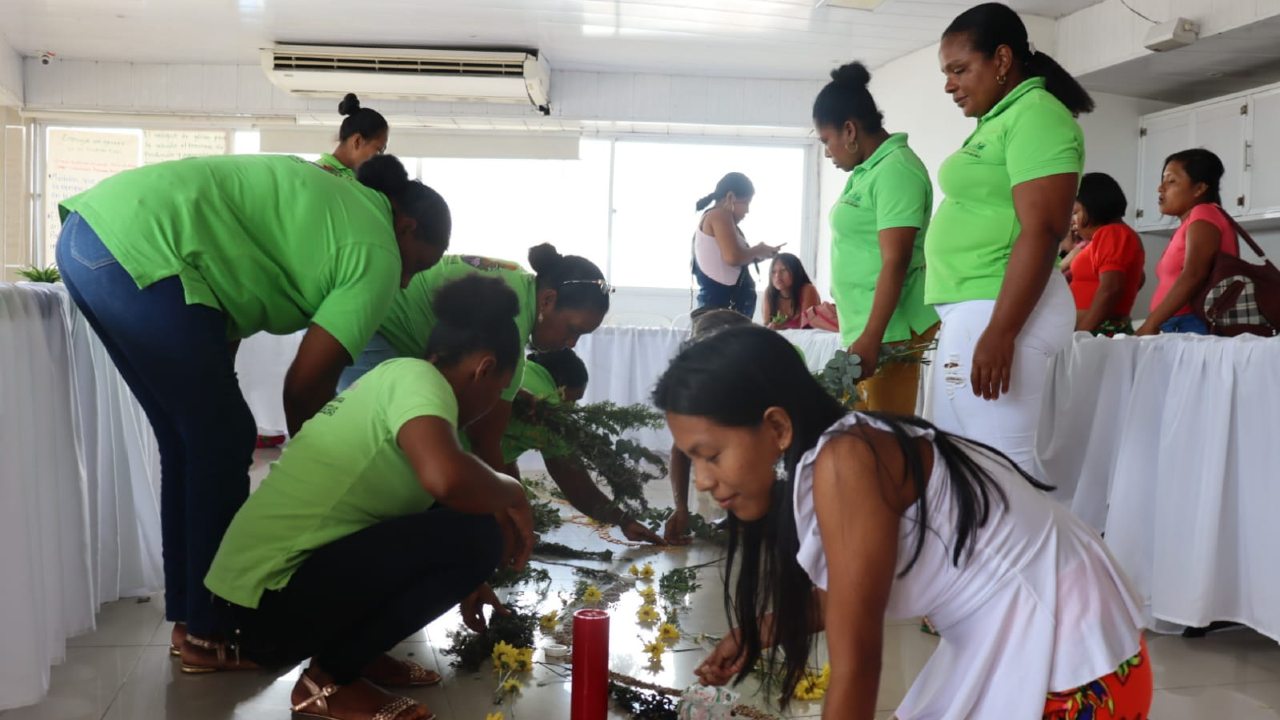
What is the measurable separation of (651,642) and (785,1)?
451 cm

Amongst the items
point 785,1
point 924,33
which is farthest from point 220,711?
point 924,33

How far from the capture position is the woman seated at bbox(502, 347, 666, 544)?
268cm

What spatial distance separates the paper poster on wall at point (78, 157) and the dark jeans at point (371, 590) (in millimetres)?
7455

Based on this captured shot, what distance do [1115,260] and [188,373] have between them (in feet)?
10.1

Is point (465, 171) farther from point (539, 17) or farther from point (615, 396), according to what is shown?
point (615, 396)

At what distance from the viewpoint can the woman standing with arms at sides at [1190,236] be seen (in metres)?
3.18

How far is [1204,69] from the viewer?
5617mm

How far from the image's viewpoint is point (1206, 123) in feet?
18.8

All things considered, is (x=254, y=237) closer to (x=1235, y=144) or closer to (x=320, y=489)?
(x=320, y=489)

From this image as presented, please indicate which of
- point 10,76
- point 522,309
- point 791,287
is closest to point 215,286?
point 522,309

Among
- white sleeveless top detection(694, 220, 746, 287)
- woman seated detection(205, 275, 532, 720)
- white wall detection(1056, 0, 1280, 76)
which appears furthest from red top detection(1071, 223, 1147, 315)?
woman seated detection(205, 275, 532, 720)

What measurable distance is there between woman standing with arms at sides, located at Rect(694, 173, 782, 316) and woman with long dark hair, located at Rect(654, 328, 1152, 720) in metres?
3.36

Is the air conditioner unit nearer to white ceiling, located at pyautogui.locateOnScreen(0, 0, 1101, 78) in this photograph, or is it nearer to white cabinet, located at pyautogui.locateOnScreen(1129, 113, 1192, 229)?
white ceiling, located at pyautogui.locateOnScreen(0, 0, 1101, 78)

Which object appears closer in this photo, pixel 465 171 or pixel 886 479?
pixel 886 479
